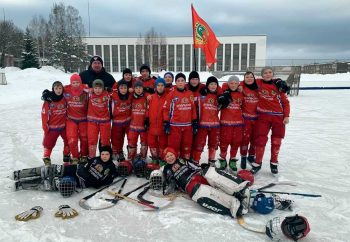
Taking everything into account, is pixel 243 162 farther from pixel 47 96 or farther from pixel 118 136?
pixel 47 96

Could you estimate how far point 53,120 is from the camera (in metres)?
4.66

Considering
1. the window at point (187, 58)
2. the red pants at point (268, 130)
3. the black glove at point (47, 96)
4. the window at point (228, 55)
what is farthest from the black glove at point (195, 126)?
the window at point (228, 55)

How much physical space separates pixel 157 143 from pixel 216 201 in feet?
5.96

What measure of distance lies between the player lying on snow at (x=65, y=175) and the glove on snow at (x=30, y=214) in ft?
1.74

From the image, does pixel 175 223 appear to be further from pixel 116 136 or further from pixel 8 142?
pixel 8 142

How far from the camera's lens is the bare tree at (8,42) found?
1332 inches

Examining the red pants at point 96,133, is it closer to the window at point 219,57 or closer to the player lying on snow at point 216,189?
the player lying on snow at point 216,189

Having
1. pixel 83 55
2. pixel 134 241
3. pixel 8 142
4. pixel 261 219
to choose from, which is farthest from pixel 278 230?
pixel 83 55

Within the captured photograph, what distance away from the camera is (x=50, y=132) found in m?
4.71

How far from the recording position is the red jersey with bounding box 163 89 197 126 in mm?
4387

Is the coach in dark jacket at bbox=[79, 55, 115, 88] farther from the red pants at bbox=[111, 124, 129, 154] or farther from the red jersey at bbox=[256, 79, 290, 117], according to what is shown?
the red jersey at bbox=[256, 79, 290, 117]

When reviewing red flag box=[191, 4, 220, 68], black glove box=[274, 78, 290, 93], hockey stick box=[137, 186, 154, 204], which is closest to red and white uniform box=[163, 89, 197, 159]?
hockey stick box=[137, 186, 154, 204]

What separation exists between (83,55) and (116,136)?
34650mm

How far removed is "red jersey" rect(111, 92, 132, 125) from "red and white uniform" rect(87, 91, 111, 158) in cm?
13
